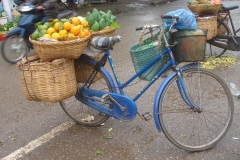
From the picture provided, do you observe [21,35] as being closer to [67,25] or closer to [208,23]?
[67,25]

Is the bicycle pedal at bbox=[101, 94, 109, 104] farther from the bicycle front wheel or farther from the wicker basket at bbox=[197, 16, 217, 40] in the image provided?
the wicker basket at bbox=[197, 16, 217, 40]

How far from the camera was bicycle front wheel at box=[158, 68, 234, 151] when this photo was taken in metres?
3.10

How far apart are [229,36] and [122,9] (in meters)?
8.22

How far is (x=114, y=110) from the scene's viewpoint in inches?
132

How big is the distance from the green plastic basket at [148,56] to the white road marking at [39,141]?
1.30 m

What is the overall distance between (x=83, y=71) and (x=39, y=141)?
976 mm

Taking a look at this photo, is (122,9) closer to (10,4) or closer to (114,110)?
(10,4)

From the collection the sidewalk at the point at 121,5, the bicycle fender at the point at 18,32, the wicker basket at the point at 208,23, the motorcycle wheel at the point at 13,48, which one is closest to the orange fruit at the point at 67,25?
the wicker basket at the point at 208,23

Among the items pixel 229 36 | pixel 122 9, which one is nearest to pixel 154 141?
pixel 229 36

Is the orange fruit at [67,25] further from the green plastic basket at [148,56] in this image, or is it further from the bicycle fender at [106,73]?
the green plastic basket at [148,56]

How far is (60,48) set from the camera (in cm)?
295

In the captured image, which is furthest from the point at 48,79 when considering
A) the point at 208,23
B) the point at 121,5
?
the point at 121,5

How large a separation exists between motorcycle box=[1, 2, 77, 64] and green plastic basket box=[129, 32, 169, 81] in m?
3.59

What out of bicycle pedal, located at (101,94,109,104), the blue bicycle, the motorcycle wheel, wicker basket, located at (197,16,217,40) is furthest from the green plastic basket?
the motorcycle wheel
